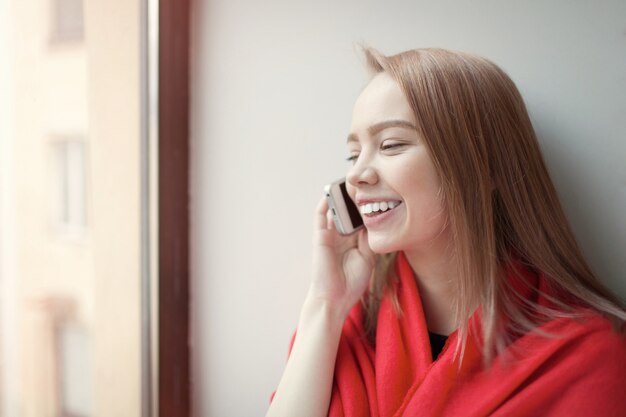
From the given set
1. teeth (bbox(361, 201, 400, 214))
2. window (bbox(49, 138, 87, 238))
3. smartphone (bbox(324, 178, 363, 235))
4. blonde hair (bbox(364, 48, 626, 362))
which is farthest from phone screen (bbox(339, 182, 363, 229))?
window (bbox(49, 138, 87, 238))

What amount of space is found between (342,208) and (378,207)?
124 mm

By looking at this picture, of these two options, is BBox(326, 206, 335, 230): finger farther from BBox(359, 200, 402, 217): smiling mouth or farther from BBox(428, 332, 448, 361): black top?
BBox(428, 332, 448, 361): black top

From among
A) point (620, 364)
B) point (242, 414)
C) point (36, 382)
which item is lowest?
point (242, 414)

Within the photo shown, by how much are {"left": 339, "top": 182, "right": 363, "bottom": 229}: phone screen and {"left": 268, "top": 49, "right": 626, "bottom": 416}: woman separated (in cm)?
9

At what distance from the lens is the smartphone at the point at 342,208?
868 mm

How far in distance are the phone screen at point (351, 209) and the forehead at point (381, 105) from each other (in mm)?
146

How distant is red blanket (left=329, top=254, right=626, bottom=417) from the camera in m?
0.62

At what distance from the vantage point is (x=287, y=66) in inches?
40.0

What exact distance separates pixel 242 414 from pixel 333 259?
0.49 metres

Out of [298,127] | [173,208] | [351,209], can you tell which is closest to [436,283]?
[351,209]

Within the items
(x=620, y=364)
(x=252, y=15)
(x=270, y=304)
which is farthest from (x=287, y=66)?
(x=620, y=364)

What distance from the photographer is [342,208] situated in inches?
34.4

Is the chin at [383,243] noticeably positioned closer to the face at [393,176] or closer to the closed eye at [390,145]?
the face at [393,176]

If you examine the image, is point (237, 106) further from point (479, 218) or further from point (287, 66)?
point (479, 218)
